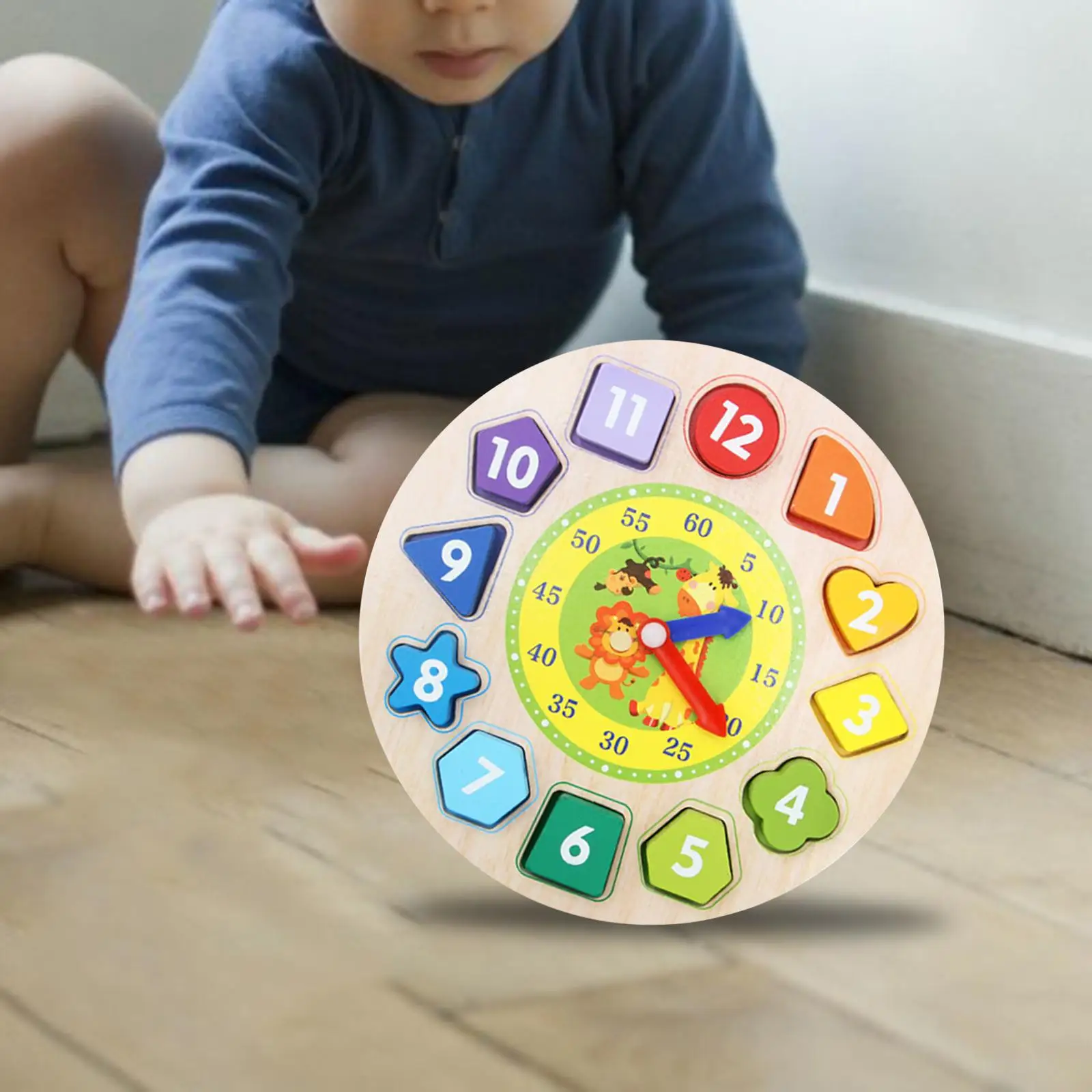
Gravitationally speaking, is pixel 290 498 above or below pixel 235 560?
below

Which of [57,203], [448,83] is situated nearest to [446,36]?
[448,83]

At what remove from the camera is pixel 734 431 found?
0.58m

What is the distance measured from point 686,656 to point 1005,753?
27 cm

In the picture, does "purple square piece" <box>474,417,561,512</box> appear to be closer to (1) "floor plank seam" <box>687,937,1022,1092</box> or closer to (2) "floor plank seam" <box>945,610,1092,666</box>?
(1) "floor plank seam" <box>687,937,1022,1092</box>

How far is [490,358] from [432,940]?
60 centimetres

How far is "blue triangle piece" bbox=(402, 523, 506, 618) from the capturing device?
1.89 feet

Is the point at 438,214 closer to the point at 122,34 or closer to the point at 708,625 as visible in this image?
the point at 708,625

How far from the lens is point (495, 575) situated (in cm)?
58

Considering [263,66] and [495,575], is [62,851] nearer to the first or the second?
[495,575]

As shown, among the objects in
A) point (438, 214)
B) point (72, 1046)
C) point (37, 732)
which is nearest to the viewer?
point (72, 1046)

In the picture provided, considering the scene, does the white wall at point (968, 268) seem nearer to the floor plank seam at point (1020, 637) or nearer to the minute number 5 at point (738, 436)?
the floor plank seam at point (1020, 637)

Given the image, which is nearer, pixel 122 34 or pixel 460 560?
pixel 460 560

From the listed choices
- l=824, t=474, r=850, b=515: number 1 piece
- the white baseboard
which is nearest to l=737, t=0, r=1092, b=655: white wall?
the white baseboard

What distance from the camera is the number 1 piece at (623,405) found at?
0.58 metres
